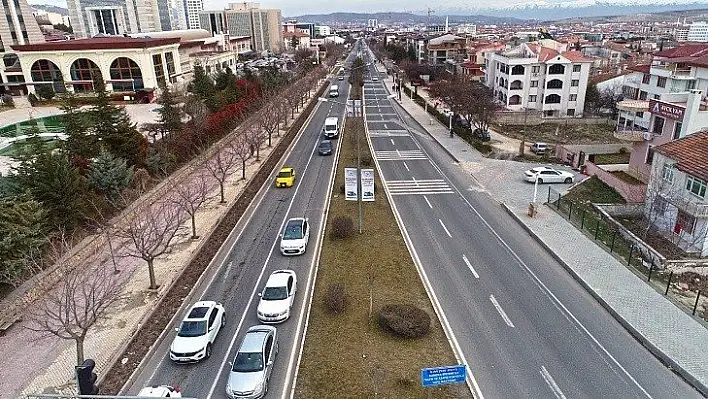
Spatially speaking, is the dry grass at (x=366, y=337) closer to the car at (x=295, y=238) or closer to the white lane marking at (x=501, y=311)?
the car at (x=295, y=238)

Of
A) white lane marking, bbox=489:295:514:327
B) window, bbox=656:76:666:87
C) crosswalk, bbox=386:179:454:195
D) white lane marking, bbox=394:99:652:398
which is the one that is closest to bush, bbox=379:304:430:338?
white lane marking, bbox=394:99:652:398

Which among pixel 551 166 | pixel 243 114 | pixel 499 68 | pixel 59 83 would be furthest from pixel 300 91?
pixel 59 83

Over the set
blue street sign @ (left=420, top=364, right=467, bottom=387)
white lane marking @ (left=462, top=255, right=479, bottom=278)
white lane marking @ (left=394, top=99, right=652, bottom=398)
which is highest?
blue street sign @ (left=420, top=364, right=467, bottom=387)

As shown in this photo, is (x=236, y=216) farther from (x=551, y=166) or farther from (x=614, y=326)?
(x=551, y=166)

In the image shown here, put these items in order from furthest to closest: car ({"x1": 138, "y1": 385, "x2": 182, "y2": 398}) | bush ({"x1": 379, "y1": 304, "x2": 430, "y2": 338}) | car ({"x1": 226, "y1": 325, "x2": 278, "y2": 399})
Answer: bush ({"x1": 379, "y1": 304, "x2": 430, "y2": 338}) < car ({"x1": 226, "y1": 325, "x2": 278, "y2": 399}) < car ({"x1": 138, "y1": 385, "x2": 182, "y2": 398})

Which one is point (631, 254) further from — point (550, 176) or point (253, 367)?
point (253, 367)

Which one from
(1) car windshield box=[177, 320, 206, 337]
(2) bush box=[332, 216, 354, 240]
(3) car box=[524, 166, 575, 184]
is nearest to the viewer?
(1) car windshield box=[177, 320, 206, 337]

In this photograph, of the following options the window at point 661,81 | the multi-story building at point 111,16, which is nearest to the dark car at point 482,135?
the window at point 661,81

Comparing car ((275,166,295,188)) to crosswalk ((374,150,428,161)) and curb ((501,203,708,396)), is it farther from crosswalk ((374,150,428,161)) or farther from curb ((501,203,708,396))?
curb ((501,203,708,396))
